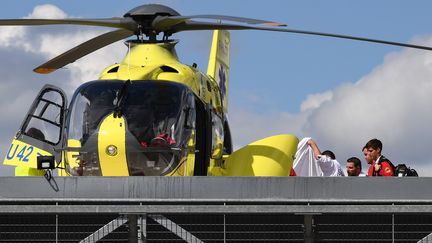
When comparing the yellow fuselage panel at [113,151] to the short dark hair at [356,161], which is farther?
the short dark hair at [356,161]

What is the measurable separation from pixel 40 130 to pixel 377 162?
15.5 feet

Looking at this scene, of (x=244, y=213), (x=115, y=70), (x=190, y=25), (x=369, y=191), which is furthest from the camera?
Result: (x=190, y=25)

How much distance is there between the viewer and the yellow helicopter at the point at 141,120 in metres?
14.4

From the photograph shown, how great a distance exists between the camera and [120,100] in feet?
48.3

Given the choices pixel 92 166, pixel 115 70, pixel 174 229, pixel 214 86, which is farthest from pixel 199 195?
pixel 214 86

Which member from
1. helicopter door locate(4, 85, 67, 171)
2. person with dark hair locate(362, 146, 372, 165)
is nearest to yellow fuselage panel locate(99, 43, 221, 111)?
helicopter door locate(4, 85, 67, 171)

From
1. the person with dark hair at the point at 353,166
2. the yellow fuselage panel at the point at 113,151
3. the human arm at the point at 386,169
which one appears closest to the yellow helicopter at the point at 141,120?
the yellow fuselage panel at the point at 113,151

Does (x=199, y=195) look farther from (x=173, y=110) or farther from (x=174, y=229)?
(x=173, y=110)

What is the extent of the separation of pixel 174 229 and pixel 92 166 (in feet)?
14.3

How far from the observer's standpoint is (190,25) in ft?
56.9

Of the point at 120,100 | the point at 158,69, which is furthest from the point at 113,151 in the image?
the point at 158,69

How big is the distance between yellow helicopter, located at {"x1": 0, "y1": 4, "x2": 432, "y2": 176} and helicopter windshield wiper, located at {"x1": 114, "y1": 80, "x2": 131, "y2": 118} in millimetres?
12

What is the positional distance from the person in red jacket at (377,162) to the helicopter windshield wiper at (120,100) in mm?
3087

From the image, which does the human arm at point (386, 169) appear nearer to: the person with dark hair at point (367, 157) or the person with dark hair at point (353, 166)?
the person with dark hair at point (367, 157)
